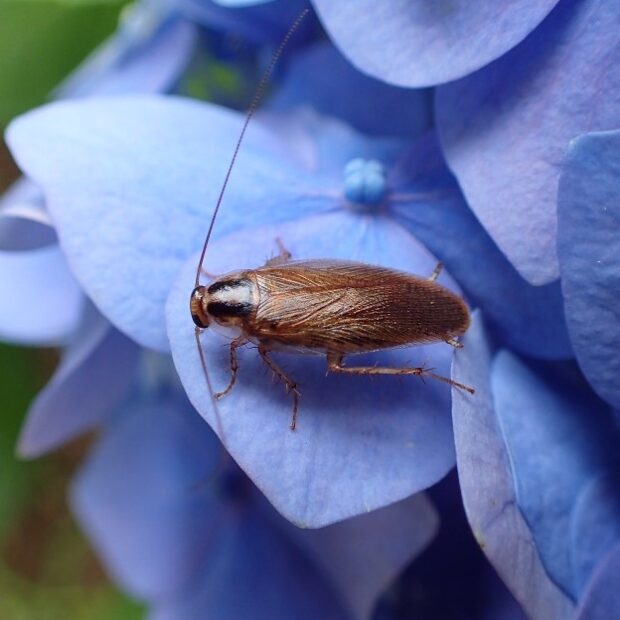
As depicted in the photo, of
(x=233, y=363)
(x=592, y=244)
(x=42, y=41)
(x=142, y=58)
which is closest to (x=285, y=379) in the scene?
(x=233, y=363)

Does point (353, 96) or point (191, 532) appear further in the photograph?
point (191, 532)

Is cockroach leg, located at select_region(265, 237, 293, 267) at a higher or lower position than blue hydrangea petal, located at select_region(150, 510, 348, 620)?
higher

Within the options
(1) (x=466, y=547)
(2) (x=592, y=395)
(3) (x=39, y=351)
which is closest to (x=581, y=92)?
(2) (x=592, y=395)

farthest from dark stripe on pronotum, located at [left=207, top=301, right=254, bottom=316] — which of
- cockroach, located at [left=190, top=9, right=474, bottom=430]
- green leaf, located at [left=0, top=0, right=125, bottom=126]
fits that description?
green leaf, located at [left=0, top=0, right=125, bottom=126]

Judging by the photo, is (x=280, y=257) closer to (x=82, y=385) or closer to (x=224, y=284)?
(x=224, y=284)

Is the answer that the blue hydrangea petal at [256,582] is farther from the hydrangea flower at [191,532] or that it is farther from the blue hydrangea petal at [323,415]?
the blue hydrangea petal at [323,415]

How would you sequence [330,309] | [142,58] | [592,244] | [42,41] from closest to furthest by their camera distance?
[592,244] → [330,309] → [142,58] → [42,41]

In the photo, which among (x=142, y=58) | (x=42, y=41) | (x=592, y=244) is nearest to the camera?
(x=592, y=244)

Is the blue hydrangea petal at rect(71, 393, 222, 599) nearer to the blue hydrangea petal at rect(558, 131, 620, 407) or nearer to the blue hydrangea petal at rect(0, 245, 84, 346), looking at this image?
the blue hydrangea petal at rect(0, 245, 84, 346)
